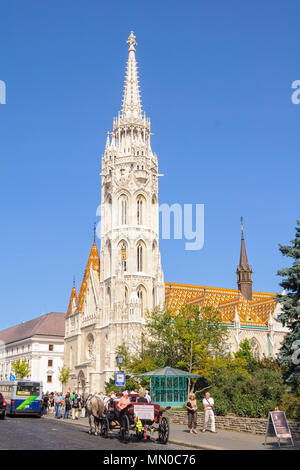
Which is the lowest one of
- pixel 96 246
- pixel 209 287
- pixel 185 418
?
pixel 185 418

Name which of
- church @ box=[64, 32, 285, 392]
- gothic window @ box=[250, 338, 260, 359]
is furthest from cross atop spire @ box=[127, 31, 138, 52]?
gothic window @ box=[250, 338, 260, 359]

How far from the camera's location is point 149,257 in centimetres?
6812

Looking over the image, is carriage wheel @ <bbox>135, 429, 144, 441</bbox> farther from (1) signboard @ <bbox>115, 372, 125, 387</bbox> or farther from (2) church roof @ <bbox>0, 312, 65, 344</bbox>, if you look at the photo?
(2) church roof @ <bbox>0, 312, 65, 344</bbox>

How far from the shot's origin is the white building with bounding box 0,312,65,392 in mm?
88500

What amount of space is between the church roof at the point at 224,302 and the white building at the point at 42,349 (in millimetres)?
22420

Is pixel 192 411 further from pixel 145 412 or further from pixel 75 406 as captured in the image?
pixel 75 406

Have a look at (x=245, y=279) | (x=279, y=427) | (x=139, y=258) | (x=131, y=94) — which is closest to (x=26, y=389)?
(x=279, y=427)

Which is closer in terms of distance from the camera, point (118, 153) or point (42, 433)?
point (42, 433)

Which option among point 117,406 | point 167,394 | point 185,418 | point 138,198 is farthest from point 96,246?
point 117,406

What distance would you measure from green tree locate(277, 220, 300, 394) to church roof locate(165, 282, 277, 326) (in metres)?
48.0

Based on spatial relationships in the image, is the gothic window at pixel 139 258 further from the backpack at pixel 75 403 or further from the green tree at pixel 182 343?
the backpack at pixel 75 403

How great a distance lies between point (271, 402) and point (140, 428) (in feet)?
22.3
